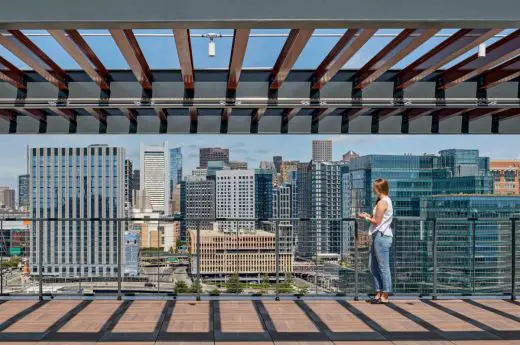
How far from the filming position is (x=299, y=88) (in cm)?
571

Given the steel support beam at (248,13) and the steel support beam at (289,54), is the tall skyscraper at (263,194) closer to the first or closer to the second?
the steel support beam at (289,54)

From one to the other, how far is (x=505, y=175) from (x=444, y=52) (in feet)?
74.5

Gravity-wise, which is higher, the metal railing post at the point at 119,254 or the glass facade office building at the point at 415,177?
the glass facade office building at the point at 415,177

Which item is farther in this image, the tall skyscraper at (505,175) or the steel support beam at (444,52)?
the tall skyscraper at (505,175)

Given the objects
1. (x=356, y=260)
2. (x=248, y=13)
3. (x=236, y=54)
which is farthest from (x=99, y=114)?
(x=248, y=13)

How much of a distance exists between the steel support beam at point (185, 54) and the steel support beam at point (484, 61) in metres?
2.46

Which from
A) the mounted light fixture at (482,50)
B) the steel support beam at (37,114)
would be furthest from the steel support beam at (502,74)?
the steel support beam at (37,114)

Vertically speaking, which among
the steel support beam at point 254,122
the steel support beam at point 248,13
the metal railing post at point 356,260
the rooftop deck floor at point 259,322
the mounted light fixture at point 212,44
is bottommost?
the rooftop deck floor at point 259,322

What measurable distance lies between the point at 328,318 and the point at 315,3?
344 centimetres

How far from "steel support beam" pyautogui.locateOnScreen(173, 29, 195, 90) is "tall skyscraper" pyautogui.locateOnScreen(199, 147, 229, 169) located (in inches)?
827

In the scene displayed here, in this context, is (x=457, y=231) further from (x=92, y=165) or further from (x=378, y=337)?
(x=92, y=165)

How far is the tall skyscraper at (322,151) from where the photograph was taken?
25875 mm

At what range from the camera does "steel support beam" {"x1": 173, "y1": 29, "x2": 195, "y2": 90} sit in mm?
3678

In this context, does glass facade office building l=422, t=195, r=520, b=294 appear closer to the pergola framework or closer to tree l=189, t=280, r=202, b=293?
the pergola framework
